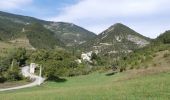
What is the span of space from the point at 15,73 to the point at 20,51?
52.9 metres

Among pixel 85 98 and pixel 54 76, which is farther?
pixel 54 76

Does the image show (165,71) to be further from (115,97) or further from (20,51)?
(20,51)

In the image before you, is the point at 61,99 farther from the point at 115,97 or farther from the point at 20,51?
the point at 20,51

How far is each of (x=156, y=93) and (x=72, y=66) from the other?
265ft

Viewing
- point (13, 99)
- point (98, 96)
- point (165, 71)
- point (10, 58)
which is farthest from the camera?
point (10, 58)

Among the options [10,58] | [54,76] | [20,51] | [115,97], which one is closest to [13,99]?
[115,97]

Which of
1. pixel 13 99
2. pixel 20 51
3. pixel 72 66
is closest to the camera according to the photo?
pixel 13 99

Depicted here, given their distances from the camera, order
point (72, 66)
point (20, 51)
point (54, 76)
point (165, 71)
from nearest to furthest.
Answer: point (165, 71), point (54, 76), point (72, 66), point (20, 51)

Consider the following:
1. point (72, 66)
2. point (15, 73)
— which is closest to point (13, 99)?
point (15, 73)

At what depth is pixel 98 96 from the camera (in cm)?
2727

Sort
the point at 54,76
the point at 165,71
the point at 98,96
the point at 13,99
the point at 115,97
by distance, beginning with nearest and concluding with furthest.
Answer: the point at 115,97
the point at 98,96
the point at 13,99
the point at 165,71
the point at 54,76

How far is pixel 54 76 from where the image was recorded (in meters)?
77.9

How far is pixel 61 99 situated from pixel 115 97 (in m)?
4.40

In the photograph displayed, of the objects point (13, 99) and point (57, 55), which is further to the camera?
point (57, 55)
